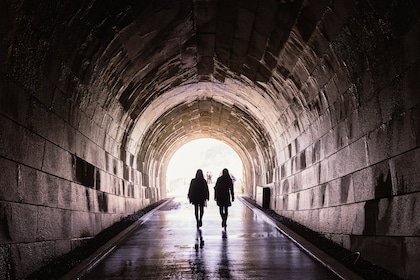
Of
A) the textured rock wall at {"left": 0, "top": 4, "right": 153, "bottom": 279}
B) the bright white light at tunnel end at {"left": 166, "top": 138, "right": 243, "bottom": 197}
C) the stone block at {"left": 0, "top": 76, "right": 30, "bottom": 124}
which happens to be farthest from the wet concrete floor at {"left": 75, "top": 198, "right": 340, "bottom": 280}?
the bright white light at tunnel end at {"left": 166, "top": 138, "right": 243, "bottom": 197}

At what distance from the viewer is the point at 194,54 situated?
12391mm

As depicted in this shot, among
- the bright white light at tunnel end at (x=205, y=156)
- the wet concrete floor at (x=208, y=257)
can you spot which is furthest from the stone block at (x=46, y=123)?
the bright white light at tunnel end at (x=205, y=156)

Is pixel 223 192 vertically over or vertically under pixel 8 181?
under

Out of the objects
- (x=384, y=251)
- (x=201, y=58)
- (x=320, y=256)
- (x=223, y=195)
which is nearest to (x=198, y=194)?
(x=223, y=195)

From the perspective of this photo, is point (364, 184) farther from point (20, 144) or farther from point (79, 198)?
point (79, 198)

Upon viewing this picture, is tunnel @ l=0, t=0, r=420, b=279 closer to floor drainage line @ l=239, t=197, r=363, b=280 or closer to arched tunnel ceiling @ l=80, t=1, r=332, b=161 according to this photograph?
arched tunnel ceiling @ l=80, t=1, r=332, b=161

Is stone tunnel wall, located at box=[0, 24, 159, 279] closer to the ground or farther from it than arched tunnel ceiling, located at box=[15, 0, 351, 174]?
closer to the ground

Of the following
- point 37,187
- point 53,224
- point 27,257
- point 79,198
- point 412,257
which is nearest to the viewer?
point 412,257

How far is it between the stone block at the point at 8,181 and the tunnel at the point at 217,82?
0.02 metres

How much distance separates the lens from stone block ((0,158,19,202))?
567 cm

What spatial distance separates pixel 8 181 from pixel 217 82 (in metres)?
10.3

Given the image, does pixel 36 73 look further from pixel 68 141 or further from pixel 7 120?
pixel 68 141

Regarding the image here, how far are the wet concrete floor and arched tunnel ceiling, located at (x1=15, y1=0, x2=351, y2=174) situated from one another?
282 centimetres

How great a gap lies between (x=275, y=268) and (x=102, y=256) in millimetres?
2863
